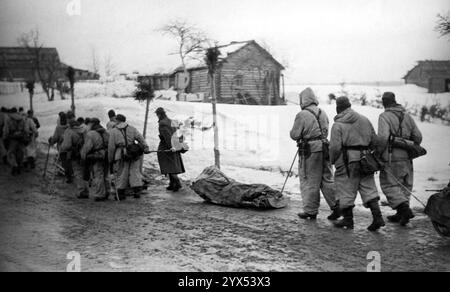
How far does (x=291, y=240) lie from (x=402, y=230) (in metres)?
1.81

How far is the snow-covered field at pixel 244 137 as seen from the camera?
39.6 feet

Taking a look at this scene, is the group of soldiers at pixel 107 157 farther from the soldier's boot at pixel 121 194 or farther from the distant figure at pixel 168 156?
the distant figure at pixel 168 156

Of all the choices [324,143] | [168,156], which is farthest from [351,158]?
[168,156]

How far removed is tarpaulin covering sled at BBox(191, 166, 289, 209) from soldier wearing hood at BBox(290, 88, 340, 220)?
93 cm

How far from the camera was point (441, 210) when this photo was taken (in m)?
5.16

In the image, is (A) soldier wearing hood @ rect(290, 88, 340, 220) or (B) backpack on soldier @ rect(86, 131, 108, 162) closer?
(A) soldier wearing hood @ rect(290, 88, 340, 220)

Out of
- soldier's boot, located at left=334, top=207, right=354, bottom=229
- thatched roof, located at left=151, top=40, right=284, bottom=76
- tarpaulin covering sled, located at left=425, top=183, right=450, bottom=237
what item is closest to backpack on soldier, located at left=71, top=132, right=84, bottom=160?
soldier's boot, located at left=334, top=207, right=354, bottom=229

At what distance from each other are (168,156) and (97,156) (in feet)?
6.15

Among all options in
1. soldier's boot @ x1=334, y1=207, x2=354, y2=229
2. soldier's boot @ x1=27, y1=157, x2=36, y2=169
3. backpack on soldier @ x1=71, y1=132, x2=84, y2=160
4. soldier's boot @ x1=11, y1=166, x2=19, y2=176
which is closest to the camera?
soldier's boot @ x1=334, y1=207, x2=354, y2=229

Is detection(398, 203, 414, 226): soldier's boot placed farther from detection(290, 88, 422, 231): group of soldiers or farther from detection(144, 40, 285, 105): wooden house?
detection(144, 40, 285, 105): wooden house

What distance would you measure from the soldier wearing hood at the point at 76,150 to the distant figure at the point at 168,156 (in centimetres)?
184

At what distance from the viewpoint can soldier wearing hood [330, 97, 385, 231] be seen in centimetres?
614
